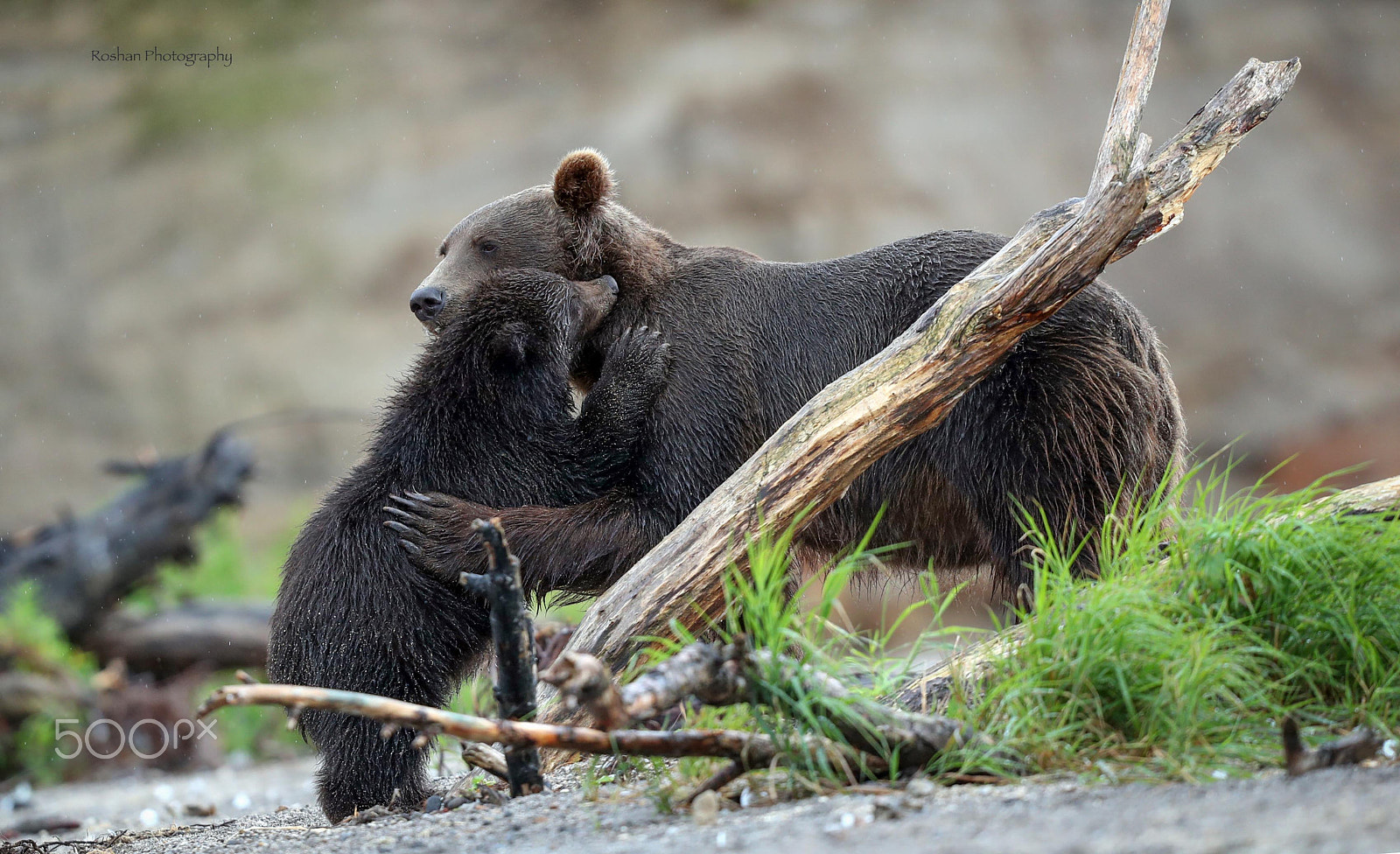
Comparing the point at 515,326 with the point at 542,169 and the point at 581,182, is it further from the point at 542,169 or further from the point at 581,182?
the point at 542,169

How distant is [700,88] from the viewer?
13125 mm

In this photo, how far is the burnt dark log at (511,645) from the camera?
2811 millimetres

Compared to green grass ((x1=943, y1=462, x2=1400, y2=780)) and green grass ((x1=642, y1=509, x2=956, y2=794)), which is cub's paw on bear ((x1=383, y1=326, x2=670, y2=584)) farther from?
green grass ((x1=943, y1=462, x2=1400, y2=780))

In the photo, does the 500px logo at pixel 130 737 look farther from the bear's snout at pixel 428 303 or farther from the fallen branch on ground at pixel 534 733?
the fallen branch on ground at pixel 534 733

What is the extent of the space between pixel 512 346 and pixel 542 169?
9752 millimetres

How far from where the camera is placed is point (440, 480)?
3857mm

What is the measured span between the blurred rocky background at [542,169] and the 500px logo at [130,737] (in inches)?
228

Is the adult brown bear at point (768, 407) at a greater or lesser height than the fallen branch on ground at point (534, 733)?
greater

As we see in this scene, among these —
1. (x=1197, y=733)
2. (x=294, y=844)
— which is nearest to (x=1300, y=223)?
(x=1197, y=733)

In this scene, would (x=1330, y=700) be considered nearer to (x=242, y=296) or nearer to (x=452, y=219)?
(x=452, y=219)

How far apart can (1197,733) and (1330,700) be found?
0.51 meters

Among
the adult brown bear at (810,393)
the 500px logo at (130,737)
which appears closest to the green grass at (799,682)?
the adult brown bear at (810,393)

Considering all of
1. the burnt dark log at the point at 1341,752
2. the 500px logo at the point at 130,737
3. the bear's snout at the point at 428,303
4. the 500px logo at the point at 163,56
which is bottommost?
the burnt dark log at the point at 1341,752

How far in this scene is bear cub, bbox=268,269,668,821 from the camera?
3.64m
